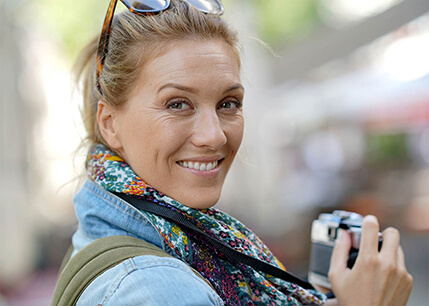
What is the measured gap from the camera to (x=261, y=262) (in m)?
1.31

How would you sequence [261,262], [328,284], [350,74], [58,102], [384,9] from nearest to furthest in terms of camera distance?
[261,262], [328,284], [384,9], [58,102], [350,74]

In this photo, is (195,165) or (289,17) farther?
(289,17)

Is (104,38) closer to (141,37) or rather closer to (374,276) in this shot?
(141,37)

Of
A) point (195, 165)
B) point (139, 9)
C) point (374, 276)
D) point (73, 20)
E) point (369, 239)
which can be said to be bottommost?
point (374, 276)

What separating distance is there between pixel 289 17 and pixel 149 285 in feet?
47.0

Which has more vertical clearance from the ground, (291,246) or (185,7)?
(185,7)

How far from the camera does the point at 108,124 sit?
1400 mm

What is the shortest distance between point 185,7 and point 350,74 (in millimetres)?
Answer: 6672

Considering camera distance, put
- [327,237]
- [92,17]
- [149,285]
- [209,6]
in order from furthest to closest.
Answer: [92,17]
[327,237]
[209,6]
[149,285]

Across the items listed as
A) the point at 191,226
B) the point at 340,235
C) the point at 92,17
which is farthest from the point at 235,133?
the point at 92,17

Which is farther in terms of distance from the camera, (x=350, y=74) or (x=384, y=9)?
(x=350, y=74)

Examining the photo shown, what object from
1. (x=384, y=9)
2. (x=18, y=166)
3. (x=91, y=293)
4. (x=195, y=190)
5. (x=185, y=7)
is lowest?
(x=18, y=166)

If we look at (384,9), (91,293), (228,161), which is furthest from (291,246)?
(91,293)

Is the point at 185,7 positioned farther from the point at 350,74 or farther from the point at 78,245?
the point at 350,74
